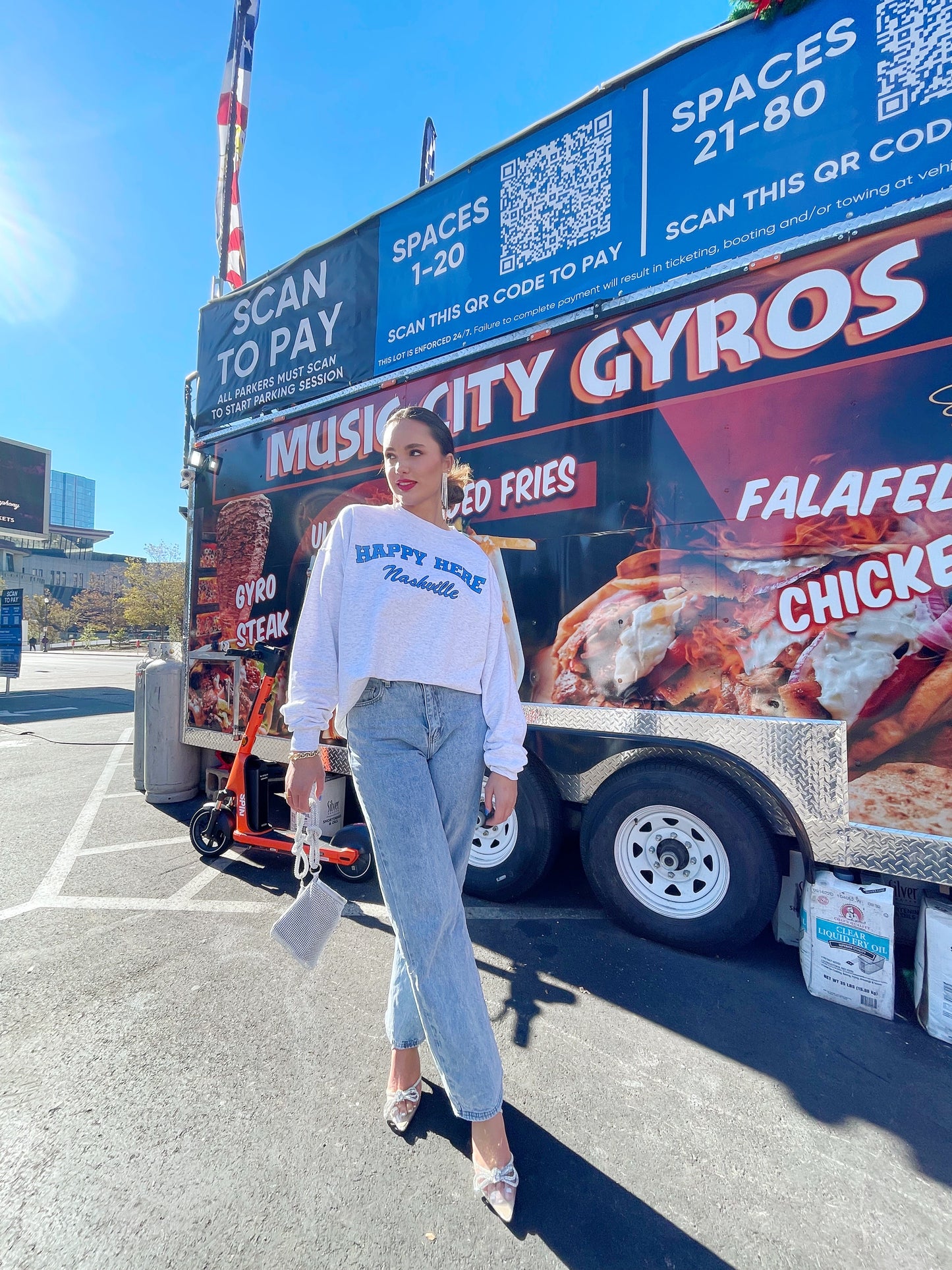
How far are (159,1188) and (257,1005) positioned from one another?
2.57 ft

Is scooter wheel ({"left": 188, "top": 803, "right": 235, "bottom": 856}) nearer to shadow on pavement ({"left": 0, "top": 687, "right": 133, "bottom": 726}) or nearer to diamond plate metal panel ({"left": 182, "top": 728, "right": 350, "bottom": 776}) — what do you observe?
diamond plate metal panel ({"left": 182, "top": 728, "right": 350, "bottom": 776})

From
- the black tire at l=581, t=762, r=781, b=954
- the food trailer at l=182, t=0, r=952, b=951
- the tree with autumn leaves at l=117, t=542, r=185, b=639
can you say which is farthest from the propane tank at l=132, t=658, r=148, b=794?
the tree with autumn leaves at l=117, t=542, r=185, b=639

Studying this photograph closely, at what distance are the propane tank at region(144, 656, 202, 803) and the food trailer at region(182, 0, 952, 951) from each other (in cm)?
205

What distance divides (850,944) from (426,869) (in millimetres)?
1979

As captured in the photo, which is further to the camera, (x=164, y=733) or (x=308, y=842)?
(x=164, y=733)

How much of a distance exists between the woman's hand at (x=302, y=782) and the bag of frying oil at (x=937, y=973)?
2354mm

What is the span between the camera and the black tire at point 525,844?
3125 mm

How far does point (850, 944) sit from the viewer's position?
2.37 m

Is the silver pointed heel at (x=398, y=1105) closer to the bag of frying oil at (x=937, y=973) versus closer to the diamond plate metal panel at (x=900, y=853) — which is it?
the diamond plate metal panel at (x=900, y=853)

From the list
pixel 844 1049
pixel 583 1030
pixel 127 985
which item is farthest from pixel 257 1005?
pixel 844 1049

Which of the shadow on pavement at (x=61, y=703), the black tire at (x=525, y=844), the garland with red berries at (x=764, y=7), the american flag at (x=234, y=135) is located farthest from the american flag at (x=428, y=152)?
the shadow on pavement at (x=61, y=703)

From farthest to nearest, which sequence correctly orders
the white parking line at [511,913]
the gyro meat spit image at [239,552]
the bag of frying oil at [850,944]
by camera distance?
the gyro meat spit image at [239,552] → the white parking line at [511,913] → the bag of frying oil at [850,944]

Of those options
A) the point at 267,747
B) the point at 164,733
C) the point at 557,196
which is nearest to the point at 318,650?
the point at 267,747

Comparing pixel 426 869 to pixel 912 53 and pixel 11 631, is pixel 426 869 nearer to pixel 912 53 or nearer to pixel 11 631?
pixel 912 53
